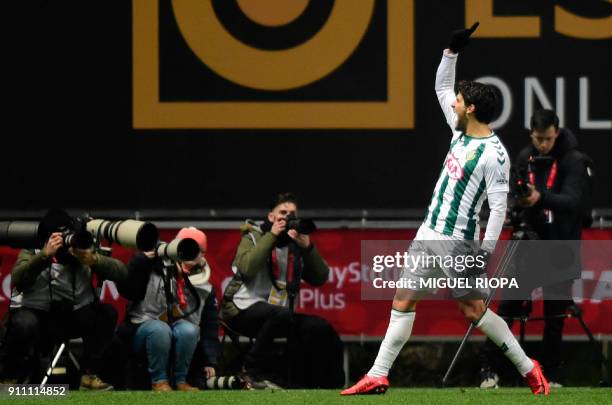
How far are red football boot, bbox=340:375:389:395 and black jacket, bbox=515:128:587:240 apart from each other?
1.92 metres

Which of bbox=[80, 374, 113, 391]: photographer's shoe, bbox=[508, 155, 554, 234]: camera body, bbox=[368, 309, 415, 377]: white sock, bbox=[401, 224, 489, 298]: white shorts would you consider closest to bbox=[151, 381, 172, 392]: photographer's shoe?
bbox=[80, 374, 113, 391]: photographer's shoe

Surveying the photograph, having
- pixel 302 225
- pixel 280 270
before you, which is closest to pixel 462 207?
pixel 302 225

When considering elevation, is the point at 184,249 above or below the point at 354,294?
above

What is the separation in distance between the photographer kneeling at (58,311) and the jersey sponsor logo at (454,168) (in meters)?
2.34

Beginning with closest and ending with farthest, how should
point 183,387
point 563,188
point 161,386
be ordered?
1. point 161,386
2. point 183,387
3. point 563,188

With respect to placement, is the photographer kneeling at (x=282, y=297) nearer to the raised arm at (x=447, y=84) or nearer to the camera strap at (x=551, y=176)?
the camera strap at (x=551, y=176)

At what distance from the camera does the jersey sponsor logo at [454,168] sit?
9.91 meters

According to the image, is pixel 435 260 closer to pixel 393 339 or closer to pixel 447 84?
pixel 393 339

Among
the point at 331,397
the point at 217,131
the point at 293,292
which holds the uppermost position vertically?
the point at 217,131

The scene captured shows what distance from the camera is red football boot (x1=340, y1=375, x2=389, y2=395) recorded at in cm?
994

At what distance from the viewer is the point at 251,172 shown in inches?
479

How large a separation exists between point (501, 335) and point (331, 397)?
1.05m

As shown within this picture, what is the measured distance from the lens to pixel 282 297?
1170 centimetres

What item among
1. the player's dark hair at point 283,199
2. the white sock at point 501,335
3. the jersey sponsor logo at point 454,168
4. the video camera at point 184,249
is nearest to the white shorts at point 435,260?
the white sock at point 501,335
